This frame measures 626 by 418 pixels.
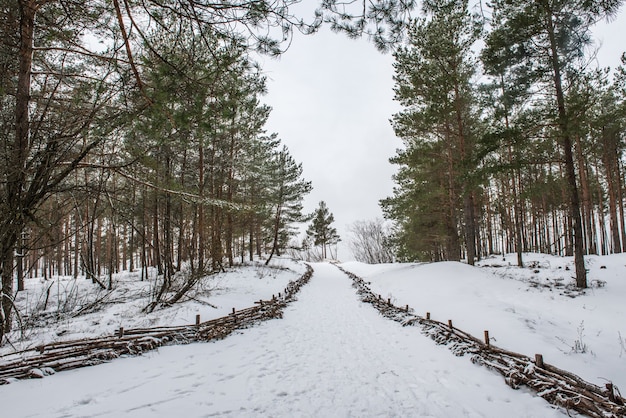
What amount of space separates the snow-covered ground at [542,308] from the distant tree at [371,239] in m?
30.8

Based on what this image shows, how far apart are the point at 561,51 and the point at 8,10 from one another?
1305cm

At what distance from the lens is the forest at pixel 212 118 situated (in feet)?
10.1

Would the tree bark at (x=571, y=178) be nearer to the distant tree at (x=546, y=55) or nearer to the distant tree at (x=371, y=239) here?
the distant tree at (x=546, y=55)

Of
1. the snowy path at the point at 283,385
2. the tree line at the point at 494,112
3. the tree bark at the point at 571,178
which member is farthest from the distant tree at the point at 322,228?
the snowy path at the point at 283,385

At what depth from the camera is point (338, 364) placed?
3648 millimetres

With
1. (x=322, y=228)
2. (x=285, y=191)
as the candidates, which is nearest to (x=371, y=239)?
(x=322, y=228)

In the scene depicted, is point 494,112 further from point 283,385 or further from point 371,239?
point 371,239

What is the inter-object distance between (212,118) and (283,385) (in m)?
3.42

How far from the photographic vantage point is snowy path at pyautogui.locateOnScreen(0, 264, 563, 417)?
7.95ft

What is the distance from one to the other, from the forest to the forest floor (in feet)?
4.24

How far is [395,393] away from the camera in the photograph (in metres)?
2.81

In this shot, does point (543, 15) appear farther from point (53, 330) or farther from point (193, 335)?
point (53, 330)

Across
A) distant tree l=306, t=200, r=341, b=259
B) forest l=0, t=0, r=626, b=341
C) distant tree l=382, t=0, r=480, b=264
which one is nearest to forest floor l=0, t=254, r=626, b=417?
forest l=0, t=0, r=626, b=341

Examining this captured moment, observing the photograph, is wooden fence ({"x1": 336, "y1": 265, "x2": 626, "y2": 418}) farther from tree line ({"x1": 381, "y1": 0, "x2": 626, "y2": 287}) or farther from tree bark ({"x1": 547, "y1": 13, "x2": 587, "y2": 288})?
tree bark ({"x1": 547, "y1": 13, "x2": 587, "y2": 288})
